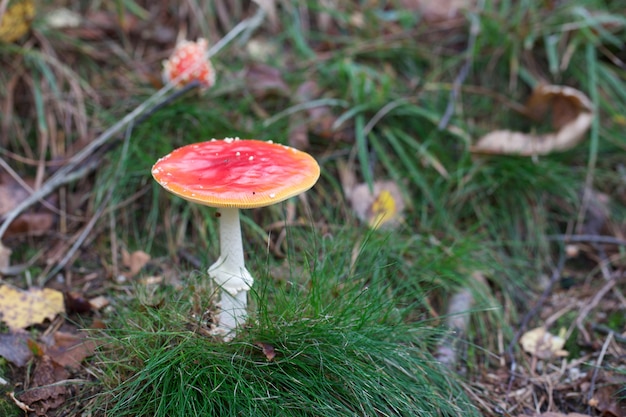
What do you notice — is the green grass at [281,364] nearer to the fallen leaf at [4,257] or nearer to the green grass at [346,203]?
the green grass at [346,203]

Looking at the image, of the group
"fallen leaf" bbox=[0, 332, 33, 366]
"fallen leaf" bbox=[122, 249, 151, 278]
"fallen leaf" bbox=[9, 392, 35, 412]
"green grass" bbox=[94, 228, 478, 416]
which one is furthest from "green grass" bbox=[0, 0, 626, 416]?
"fallen leaf" bbox=[0, 332, 33, 366]

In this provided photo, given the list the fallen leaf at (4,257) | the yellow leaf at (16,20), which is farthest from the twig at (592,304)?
the yellow leaf at (16,20)

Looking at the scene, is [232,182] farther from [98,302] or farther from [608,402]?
[608,402]

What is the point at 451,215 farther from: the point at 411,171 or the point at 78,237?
the point at 78,237

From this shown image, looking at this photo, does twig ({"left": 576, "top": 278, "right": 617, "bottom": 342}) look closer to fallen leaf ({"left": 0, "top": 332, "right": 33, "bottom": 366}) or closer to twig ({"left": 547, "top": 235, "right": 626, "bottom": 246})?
twig ({"left": 547, "top": 235, "right": 626, "bottom": 246})

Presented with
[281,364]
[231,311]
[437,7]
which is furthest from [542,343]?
[437,7]

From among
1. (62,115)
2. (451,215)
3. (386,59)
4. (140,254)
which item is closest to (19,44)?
(62,115)
